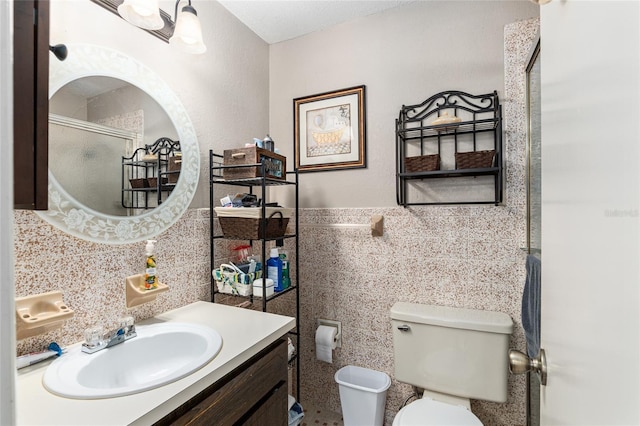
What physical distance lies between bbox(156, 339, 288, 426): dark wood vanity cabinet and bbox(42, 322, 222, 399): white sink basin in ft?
0.29

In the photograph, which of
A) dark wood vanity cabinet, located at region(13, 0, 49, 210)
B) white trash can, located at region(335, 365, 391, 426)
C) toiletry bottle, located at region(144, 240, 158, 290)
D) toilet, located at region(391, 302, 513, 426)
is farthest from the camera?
white trash can, located at region(335, 365, 391, 426)

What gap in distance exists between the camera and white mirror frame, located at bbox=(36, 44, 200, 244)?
0.94 metres

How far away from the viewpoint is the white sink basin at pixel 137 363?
74 cm

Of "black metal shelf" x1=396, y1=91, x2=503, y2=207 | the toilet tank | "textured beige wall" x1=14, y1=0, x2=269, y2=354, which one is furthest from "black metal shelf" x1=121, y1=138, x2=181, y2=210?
the toilet tank

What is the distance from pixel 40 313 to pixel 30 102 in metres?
0.86

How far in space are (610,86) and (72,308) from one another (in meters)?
1.41

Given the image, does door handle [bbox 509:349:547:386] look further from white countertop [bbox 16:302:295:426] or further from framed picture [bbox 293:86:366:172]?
framed picture [bbox 293:86:366:172]

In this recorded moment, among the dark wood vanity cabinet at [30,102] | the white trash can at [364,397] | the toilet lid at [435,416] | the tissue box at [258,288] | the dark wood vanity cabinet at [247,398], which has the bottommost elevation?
the white trash can at [364,397]

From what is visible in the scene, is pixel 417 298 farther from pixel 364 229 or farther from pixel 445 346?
pixel 364 229

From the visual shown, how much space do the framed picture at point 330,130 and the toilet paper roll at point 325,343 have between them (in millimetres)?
1010

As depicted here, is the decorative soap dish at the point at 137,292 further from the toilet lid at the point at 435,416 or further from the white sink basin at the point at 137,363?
the toilet lid at the point at 435,416

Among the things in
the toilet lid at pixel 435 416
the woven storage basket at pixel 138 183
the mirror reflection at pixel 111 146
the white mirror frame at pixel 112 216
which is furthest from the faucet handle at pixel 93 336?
the toilet lid at pixel 435 416

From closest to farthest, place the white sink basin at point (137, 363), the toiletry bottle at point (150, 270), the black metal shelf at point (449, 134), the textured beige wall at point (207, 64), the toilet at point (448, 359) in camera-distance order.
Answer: the white sink basin at point (137, 363)
the textured beige wall at point (207, 64)
the toiletry bottle at point (150, 270)
the toilet at point (448, 359)
the black metal shelf at point (449, 134)

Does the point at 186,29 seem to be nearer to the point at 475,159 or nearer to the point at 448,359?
the point at 475,159
